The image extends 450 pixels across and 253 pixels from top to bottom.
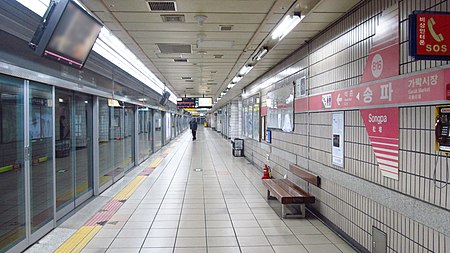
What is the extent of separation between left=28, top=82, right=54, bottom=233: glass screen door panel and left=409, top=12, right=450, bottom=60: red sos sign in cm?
373

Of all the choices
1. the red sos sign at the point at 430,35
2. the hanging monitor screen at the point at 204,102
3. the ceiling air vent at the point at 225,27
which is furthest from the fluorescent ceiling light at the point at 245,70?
the hanging monitor screen at the point at 204,102

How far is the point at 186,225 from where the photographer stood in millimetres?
4402

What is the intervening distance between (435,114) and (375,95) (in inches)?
33.3

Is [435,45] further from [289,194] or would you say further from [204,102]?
[204,102]

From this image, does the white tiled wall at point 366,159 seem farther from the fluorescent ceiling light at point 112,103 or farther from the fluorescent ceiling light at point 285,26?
the fluorescent ceiling light at point 112,103

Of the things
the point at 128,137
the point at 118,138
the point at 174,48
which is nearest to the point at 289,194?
the point at 174,48

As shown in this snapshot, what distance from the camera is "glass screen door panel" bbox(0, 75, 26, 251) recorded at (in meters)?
3.19

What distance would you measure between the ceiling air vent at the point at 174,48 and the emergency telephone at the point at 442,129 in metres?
4.39

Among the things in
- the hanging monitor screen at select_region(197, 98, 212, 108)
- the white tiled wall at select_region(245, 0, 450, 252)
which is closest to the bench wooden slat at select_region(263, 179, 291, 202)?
the white tiled wall at select_region(245, 0, 450, 252)

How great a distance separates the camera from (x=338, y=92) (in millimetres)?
3984

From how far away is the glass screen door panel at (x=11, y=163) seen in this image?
10.5 feet

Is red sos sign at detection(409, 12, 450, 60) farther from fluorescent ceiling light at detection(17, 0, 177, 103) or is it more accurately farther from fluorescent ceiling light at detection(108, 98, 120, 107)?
fluorescent ceiling light at detection(108, 98, 120, 107)

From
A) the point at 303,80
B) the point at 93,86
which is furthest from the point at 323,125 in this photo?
the point at 93,86

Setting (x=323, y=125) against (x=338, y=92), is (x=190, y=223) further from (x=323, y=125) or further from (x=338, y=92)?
(x=338, y=92)
